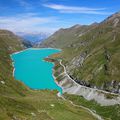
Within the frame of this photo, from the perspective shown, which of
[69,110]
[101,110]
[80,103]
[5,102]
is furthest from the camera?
Answer: [80,103]

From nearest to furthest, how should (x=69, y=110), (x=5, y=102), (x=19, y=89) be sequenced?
(x=5, y=102), (x=69, y=110), (x=19, y=89)

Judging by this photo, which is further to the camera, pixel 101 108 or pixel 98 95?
pixel 98 95

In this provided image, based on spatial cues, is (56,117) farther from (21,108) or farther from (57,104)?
(57,104)

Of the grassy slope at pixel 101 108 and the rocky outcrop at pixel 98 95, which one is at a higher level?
the rocky outcrop at pixel 98 95

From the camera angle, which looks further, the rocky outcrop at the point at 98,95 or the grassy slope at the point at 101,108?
the rocky outcrop at the point at 98,95

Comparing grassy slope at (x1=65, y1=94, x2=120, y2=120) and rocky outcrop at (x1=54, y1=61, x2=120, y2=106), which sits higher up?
rocky outcrop at (x1=54, y1=61, x2=120, y2=106)

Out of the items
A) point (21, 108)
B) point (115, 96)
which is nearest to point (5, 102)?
point (21, 108)

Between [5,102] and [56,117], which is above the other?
[5,102]

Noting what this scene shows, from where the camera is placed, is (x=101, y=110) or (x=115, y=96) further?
(x=115, y=96)

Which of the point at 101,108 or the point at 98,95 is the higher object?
the point at 98,95

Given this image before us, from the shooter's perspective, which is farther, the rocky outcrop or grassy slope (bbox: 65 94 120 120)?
the rocky outcrop
